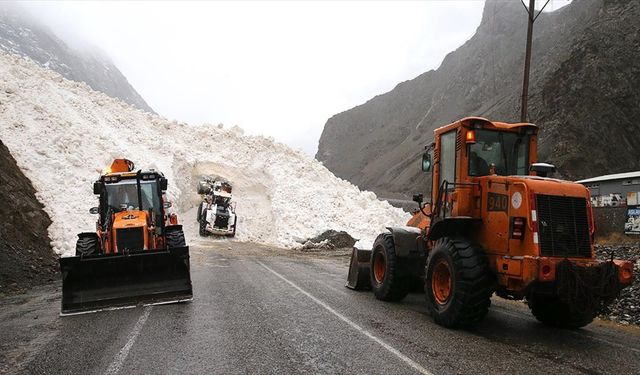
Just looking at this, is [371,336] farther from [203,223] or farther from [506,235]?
[203,223]

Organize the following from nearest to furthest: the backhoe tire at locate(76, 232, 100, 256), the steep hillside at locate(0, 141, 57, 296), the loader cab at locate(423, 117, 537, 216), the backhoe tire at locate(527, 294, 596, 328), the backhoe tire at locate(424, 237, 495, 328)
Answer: the backhoe tire at locate(424, 237, 495, 328) < the backhoe tire at locate(527, 294, 596, 328) < the loader cab at locate(423, 117, 537, 216) < the backhoe tire at locate(76, 232, 100, 256) < the steep hillside at locate(0, 141, 57, 296)

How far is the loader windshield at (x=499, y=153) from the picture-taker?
26.1 ft

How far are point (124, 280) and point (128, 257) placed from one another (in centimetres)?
46

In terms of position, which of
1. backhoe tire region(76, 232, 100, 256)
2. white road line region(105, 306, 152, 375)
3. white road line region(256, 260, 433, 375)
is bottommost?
white road line region(105, 306, 152, 375)

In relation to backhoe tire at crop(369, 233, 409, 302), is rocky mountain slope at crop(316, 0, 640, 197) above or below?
above

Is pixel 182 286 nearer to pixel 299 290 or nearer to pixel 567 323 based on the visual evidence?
pixel 299 290

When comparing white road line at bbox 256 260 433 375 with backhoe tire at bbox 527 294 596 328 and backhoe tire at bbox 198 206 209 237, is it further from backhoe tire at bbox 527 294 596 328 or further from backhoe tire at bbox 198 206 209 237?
backhoe tire at bbox 198 206 209 237

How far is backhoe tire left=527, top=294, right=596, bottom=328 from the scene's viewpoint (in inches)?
285

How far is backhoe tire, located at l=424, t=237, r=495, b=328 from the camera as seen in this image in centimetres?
679

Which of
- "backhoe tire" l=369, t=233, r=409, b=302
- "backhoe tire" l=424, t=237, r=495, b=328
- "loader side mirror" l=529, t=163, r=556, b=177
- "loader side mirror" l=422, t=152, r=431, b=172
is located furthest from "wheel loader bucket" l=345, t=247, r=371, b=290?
"loader side mirror" l=529, t=163, r=556, b=177

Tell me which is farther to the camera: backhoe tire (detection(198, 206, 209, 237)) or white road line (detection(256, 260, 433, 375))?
backhoe tire (detection(198, 206, 209, 237))

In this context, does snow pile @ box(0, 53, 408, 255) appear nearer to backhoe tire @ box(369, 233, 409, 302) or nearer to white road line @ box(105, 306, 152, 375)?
white road line @ box(105, 306, 152, 375)

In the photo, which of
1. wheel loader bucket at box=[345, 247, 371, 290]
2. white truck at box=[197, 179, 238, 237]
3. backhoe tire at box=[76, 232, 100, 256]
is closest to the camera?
backhoe tire at box=[76, 232, 100, 256]

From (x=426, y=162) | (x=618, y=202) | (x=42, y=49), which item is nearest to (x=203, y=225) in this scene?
(x=426, y=162)
